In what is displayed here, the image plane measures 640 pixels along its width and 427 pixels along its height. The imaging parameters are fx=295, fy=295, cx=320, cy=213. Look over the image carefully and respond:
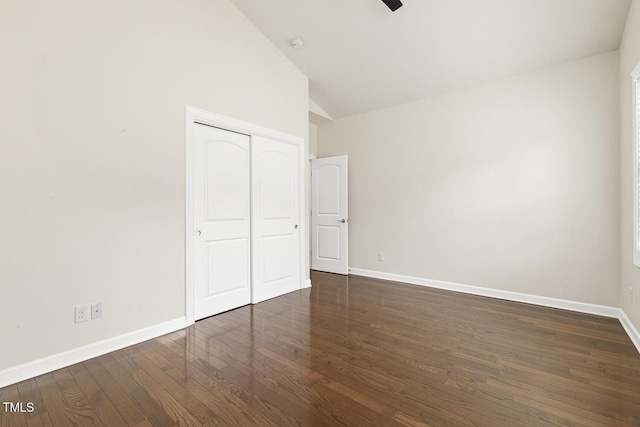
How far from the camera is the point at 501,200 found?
3641 millimetres

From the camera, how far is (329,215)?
16.7 ft

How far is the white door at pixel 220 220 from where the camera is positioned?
3012 mm

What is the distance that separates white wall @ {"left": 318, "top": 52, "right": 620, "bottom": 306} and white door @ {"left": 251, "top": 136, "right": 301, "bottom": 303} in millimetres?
1379

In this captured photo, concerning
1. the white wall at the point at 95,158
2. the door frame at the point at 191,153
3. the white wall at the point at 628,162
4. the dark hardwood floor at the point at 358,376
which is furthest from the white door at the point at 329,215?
the white wall at the point at 628,162

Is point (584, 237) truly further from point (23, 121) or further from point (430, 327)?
point (23, 121)

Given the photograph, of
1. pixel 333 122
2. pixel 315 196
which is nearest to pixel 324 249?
pixel 315 196

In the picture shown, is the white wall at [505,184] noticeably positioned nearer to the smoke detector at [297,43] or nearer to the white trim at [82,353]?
the smoke detector at [297,43]

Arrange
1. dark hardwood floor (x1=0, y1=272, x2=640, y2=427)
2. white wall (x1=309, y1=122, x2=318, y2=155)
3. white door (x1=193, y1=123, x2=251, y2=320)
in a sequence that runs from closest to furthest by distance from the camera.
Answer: dark hardwood floor (x1=0, y1=272, x2=640, y2=427)
white door (x1=193, y1=123, x2=251, y2=320)
white wall (x1=309, y1=122, x2=318, y2=155)

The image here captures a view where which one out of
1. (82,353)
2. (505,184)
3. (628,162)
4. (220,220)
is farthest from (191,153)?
(628,162)

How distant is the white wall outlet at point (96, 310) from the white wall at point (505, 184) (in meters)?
3.60

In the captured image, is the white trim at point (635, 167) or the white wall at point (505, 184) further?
the white wall at point (505, 184)

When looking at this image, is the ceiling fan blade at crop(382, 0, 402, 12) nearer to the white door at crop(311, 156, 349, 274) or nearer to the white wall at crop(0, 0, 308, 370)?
the white wall at crop(0, 0, 308, 370)

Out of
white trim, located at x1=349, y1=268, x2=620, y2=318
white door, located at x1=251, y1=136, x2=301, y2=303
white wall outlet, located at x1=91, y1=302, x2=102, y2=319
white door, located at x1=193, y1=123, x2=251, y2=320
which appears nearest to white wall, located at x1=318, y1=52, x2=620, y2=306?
white trim, located at x1=349, y1=268, x2=620, y2=318

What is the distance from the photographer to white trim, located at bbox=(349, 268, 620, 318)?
3.08 metres
